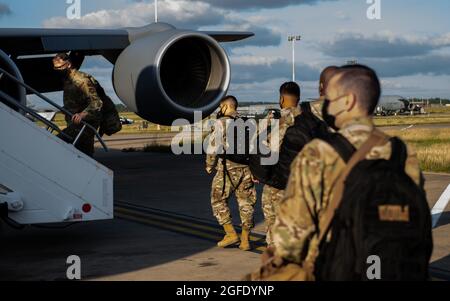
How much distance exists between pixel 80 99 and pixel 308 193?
6101mm

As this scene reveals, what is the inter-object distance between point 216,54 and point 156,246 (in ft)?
12.0

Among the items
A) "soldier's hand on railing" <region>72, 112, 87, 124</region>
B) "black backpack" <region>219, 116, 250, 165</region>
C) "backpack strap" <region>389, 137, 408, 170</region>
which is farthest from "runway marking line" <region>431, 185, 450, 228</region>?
"backpack strap" <region>389, 137, 408, 170</region>

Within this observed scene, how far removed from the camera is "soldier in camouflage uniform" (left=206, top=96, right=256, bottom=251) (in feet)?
25.7

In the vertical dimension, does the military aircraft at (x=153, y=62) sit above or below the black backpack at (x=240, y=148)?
above

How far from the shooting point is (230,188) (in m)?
7.99

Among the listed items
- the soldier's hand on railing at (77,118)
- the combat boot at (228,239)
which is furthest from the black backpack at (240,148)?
the soldier's hand on railing at (77,118)

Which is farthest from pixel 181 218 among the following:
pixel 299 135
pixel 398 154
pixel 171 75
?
pixel 398 154

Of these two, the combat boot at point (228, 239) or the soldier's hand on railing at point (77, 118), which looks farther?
the soldier's hand on railing at point (77, 118)

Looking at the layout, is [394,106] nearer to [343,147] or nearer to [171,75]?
[171,75]

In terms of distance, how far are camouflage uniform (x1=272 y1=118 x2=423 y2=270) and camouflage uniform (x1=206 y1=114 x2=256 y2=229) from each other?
4688mm

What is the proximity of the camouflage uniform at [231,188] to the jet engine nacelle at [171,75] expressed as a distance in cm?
215

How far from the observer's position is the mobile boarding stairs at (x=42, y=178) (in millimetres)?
6652

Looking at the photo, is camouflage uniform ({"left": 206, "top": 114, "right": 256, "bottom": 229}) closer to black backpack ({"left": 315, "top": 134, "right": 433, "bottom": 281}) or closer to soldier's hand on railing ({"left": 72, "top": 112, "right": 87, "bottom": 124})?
soldier's hand on railing ({"left": 72, "top": 112, "right": 87, "bottom": 124})

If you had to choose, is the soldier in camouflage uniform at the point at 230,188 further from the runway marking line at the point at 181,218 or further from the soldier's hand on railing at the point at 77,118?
the soldier's hand on railing at the point at 77,118
